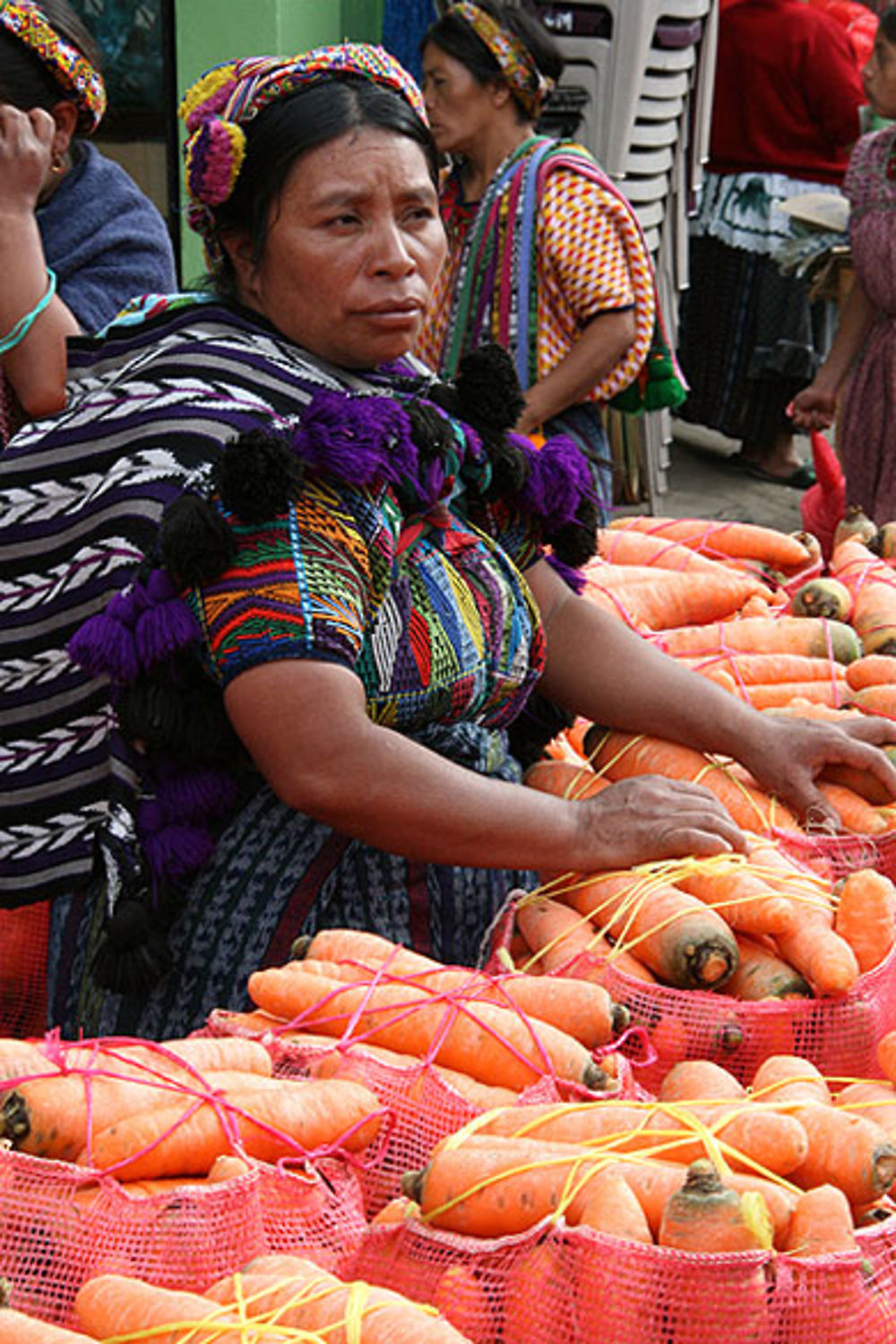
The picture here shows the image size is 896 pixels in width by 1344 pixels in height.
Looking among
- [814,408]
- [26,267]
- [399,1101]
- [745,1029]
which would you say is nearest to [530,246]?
[814,408]

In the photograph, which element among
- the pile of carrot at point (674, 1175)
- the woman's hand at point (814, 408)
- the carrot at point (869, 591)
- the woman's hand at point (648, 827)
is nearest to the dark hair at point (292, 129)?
the woman's hand at point (648, 827)

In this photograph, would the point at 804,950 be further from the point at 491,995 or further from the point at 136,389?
the point at 136,389

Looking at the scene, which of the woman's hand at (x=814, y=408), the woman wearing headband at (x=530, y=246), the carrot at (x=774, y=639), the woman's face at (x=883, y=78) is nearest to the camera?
the carrot at (x=774, y=639)

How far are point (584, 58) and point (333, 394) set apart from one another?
4835 mm

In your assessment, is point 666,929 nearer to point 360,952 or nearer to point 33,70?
point 360,952

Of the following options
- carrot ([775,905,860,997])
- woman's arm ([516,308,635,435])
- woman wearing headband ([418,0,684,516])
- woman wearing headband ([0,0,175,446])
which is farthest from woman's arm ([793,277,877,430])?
carrot ([775,905,860,997])

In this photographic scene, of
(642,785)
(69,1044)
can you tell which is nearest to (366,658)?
(642,785)

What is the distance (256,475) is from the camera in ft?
6.04

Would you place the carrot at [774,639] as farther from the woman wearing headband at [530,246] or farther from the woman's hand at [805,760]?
the woman wearing headband at [530,246]

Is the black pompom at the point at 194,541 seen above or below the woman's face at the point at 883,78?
below

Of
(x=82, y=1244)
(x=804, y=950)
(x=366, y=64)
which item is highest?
(x=366, y=64)

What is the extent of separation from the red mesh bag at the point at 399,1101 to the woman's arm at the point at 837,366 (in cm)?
414

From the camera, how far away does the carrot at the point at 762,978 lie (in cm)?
202

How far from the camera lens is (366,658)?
1982 mm
